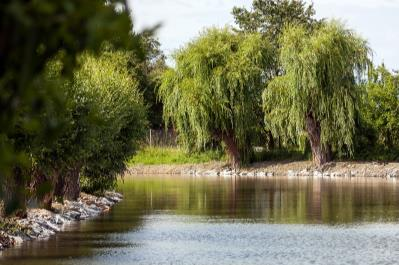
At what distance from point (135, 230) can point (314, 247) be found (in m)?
6.83

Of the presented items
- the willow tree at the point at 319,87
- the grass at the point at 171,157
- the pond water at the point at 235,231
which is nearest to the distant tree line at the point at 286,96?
the willow tree at the point at 319,87

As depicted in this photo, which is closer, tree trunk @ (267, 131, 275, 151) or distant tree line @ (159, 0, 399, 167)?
distant tree line @ (159, 0, 399, 167)

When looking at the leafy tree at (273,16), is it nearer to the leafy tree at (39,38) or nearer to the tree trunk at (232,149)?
the tree trunk at (232,149)

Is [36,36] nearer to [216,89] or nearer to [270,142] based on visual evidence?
[216,89]

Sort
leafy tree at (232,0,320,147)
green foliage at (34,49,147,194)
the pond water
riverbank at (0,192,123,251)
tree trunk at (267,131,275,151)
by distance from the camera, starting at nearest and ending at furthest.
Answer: the pond water → riverbank at (0,192,123,251) → green foliage at (34,49,147,194) → tree trunk at (267,131,275,151) → leafy tree at (232,0,320,147)

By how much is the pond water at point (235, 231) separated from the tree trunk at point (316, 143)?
1376cm

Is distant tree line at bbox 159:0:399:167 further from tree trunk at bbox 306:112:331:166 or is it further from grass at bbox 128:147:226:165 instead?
grass at bbox 128:147:226:165

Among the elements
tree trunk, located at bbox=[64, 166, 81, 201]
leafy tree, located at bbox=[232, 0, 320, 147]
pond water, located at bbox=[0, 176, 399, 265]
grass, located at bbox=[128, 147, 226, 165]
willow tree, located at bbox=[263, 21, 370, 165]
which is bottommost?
pond water, located at bbox=[0, 176, 399, 265]

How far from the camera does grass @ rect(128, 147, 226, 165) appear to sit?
239ft

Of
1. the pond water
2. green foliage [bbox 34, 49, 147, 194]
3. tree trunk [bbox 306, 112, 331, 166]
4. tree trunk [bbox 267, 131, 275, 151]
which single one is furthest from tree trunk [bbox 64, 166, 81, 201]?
tree trunk [bbox 267, 131, 275, 151]

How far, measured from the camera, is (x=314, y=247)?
24984mm

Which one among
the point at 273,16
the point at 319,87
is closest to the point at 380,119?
the point at 319,87

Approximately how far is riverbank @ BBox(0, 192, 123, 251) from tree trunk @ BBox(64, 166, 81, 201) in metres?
0.37

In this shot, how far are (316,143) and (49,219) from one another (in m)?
36.5
